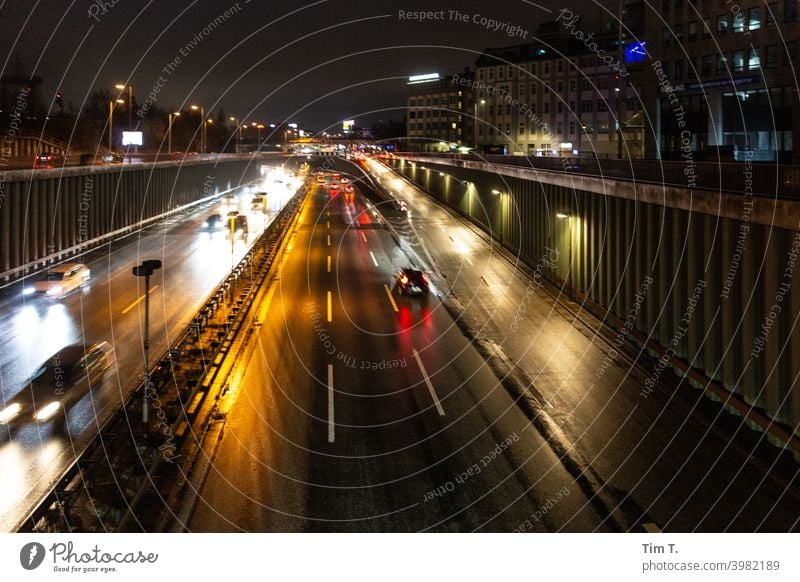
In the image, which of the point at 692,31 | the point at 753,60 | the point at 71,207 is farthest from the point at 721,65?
the point at 71,207

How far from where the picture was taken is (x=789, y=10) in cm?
4775

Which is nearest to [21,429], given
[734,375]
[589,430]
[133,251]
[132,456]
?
[132,456]

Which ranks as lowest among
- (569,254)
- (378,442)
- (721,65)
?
(378,442)

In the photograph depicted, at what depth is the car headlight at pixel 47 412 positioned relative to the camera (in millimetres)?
19250

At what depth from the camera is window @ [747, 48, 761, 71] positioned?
52.1m

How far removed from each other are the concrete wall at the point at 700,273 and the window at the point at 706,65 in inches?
1178

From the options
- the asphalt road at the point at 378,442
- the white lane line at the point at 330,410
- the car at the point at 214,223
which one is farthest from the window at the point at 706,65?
the white lane line at the point at 330,410

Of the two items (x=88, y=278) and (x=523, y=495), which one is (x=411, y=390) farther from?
(x=88, y=278)

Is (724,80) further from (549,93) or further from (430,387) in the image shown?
(549,93)

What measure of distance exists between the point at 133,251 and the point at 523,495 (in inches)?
1581

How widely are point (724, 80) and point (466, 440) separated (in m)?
50.0

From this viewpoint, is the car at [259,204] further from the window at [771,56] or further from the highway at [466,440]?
the window at [771,56]

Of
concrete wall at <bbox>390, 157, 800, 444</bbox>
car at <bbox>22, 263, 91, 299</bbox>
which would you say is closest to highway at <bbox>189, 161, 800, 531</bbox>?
concrete wall at <bbox>390, 157, 800, 444</bbox>

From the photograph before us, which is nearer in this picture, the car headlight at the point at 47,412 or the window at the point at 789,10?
the car headlight at the point at 47,412
